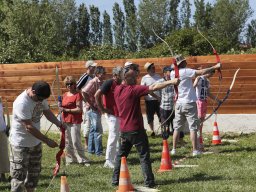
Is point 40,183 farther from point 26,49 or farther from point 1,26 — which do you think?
point 1,26

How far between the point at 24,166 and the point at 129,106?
1850 millimetres

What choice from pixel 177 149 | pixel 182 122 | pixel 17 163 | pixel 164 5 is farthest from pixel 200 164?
pixel 164 5

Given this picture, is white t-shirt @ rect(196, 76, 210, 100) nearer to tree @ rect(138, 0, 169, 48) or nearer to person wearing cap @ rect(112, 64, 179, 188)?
person wearing cap @ rect(112, 64, 179, 188)

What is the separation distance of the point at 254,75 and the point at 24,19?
33.4 meters

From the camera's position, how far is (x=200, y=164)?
35.5 ft

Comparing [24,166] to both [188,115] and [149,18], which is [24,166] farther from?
Result: [149,18]

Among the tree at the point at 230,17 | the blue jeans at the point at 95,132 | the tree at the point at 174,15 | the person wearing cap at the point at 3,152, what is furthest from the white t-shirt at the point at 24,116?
the tree at the point at 174,15

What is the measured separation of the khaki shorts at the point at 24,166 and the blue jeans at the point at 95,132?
159 inches

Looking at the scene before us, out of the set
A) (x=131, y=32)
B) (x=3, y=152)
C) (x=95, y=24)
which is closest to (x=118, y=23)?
(x=95, y=24)

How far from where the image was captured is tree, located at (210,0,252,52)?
63.4 metres

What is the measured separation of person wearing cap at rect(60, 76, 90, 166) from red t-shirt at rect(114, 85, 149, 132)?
2.34m

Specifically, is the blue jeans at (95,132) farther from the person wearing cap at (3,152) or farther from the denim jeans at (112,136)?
the person wearing cap at (3,152)

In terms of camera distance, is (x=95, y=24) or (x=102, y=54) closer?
(x=102, y=54)

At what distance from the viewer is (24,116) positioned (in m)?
7.60
